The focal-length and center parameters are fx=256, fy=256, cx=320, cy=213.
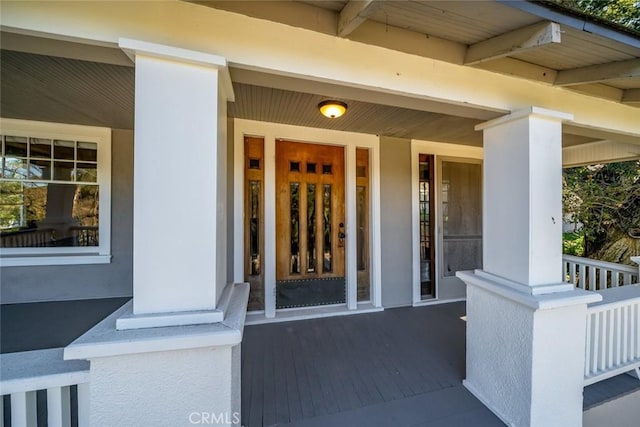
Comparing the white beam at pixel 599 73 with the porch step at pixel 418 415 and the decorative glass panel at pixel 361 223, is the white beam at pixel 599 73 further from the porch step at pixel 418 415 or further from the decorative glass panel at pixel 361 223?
the porch step at pixel 418 415

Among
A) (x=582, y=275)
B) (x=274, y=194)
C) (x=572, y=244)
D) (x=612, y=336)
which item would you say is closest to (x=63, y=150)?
(x=274, y=194)

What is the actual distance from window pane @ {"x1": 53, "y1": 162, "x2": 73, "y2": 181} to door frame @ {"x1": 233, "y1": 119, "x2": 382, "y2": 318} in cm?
222

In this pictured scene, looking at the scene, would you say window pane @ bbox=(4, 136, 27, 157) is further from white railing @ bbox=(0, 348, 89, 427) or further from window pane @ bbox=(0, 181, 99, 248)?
white railing @ bbox=(0, 348, 89, 427)

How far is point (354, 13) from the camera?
1207 mm

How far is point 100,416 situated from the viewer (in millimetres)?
1002

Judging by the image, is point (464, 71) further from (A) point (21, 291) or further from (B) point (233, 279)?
(A) point (21, 291)

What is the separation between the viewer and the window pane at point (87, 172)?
10.7 feet

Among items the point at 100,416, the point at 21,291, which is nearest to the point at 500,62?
the point at 100,416

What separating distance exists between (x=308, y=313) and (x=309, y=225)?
1.09m

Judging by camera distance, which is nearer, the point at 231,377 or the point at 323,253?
the point at 231,377

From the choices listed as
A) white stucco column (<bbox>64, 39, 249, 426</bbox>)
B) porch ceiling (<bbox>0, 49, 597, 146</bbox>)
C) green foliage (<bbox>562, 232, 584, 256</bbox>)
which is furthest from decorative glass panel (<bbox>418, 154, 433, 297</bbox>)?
green foliage (<bbox>562, 232, 584, 256</bbox>)

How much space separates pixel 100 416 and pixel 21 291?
3.34 m

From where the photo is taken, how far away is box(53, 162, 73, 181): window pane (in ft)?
10.5

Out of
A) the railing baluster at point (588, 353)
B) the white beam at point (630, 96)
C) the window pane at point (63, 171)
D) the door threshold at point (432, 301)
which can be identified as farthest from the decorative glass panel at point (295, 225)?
the white beam at point (630, 96)
